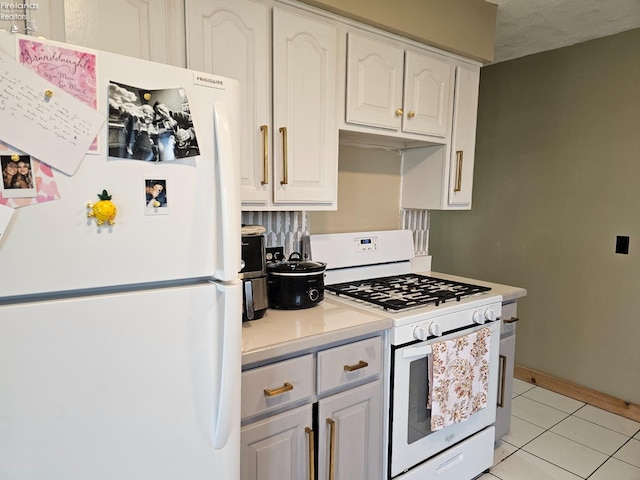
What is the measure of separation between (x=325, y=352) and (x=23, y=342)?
0.91 m

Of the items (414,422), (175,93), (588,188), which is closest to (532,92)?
(588,188)

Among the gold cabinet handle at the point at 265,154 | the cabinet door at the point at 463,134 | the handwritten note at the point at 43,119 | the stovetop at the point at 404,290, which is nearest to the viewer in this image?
the handwritten note at the point at 43,119

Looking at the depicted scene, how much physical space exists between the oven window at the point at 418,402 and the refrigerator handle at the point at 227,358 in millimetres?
907

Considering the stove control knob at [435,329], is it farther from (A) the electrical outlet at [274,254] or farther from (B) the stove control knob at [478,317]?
(A) the electrical outlet at [274,254]

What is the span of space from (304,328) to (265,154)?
2.28 feet

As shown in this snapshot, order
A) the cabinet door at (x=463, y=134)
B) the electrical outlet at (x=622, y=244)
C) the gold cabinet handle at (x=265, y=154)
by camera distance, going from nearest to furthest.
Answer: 1. the gold cabinet handle at (x=265, y=154)
2. the cabinet door at (x=463, y=134)
3. the electrical outlet at (x=622, y=244)

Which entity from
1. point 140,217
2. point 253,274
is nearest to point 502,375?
point 253,274

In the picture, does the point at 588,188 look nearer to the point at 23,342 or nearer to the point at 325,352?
the point at 325,352

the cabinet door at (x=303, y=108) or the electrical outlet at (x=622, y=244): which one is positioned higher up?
the cabinet door at (x=303, y=108)

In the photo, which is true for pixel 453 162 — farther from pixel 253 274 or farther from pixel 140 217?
pixel 140 217

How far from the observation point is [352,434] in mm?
1526

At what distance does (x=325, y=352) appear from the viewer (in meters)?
1.43

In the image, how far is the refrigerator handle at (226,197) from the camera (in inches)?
36.3

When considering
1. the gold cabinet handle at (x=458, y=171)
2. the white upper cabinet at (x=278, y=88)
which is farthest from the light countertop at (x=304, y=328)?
the gold cabinet handle at (x=458, y=171)
